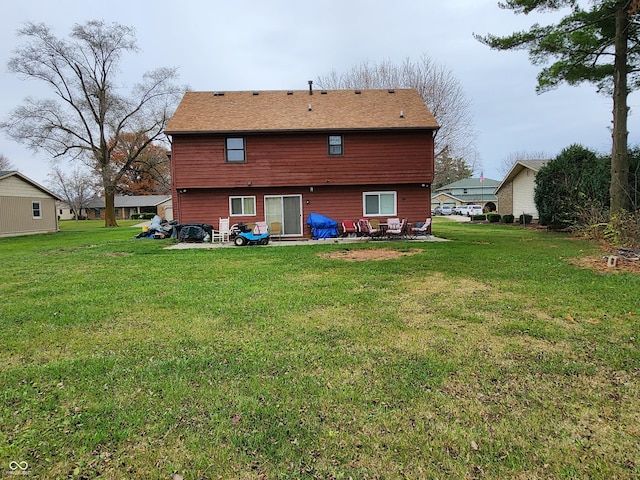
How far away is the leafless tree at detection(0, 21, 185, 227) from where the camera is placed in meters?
25.8

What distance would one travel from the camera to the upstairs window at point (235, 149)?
1552cm

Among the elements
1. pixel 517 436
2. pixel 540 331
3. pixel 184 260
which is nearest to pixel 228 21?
pixel 184 260

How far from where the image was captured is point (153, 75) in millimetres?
29406

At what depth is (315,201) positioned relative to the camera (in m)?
16.0

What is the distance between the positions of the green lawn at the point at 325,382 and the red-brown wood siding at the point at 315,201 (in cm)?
971

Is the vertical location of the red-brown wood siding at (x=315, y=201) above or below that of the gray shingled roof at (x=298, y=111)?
below

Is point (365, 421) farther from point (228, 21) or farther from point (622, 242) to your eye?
point (228, 21)

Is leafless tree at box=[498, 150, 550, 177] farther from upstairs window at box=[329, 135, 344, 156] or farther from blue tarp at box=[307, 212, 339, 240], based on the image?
blue tarp at box=[307, 212, 339, 240]

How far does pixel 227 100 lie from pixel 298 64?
13.2 metres

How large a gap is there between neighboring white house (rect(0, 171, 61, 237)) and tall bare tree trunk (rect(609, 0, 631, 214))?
28.9 metres

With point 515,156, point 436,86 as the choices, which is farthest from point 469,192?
point 436,86

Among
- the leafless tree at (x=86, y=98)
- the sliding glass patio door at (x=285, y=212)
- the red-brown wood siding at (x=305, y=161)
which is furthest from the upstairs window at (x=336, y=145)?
the leafless tree at (x=86, y=98)

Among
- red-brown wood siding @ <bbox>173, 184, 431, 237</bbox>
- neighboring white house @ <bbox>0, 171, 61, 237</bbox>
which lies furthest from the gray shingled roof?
neighboring white house @ <bbox>0, 171, 61, 237</bbox>
